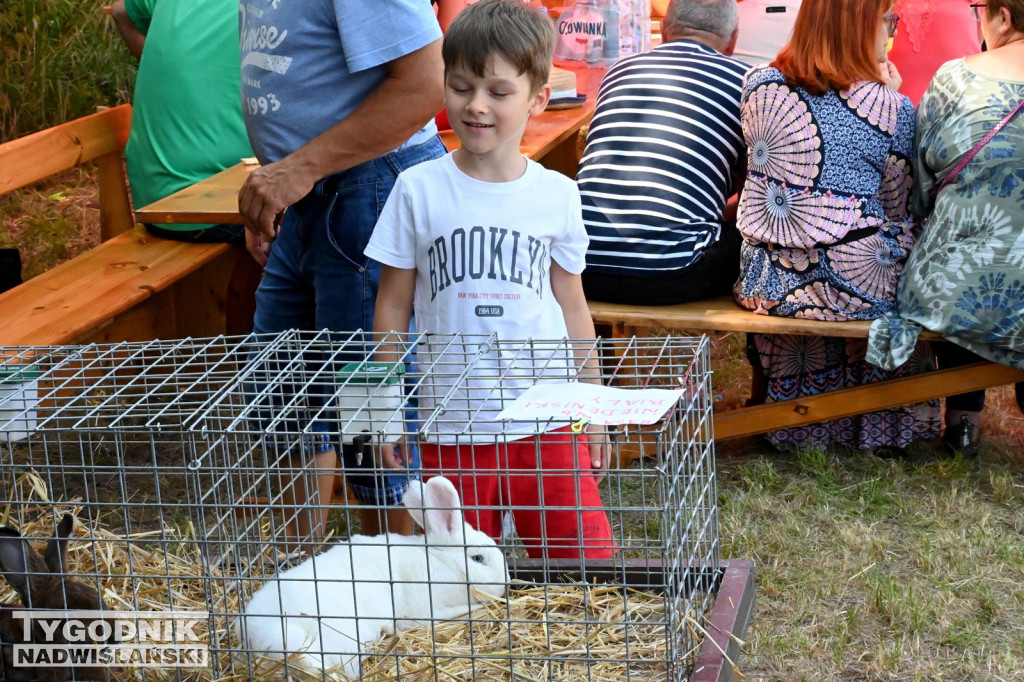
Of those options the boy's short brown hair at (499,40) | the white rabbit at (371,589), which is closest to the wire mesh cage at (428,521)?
the white rabbit at (371,589)

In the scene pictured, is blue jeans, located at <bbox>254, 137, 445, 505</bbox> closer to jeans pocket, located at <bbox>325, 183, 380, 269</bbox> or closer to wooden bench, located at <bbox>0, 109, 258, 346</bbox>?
jeans pocket, located at <bbox>325, 183, 380, 269</bbox>

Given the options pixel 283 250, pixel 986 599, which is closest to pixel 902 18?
pixel 986 599

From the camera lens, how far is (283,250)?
2715 mm

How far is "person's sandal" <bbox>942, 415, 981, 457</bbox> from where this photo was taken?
369 cm

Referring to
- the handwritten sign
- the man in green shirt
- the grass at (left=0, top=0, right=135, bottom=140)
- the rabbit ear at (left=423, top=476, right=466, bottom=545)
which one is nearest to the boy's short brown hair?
the handwritten sign

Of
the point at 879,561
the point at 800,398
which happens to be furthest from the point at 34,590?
the point at 800,398

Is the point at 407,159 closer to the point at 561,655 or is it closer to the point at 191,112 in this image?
the point at 561,655

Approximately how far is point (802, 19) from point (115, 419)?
7.99 ft

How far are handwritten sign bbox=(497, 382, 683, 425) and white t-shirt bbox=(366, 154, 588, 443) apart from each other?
0.40m

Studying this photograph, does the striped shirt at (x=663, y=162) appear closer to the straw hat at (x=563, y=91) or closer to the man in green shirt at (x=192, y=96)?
the straw hat at (x=563, y=91)

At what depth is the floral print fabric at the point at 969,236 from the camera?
10.9 ft

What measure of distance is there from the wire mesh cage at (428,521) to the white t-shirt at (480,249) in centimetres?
4

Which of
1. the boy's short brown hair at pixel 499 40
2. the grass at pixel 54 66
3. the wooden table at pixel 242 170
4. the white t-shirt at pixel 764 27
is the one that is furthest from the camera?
the grass at pixel 54 66

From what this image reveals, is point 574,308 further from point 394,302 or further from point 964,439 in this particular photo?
point 964,439
